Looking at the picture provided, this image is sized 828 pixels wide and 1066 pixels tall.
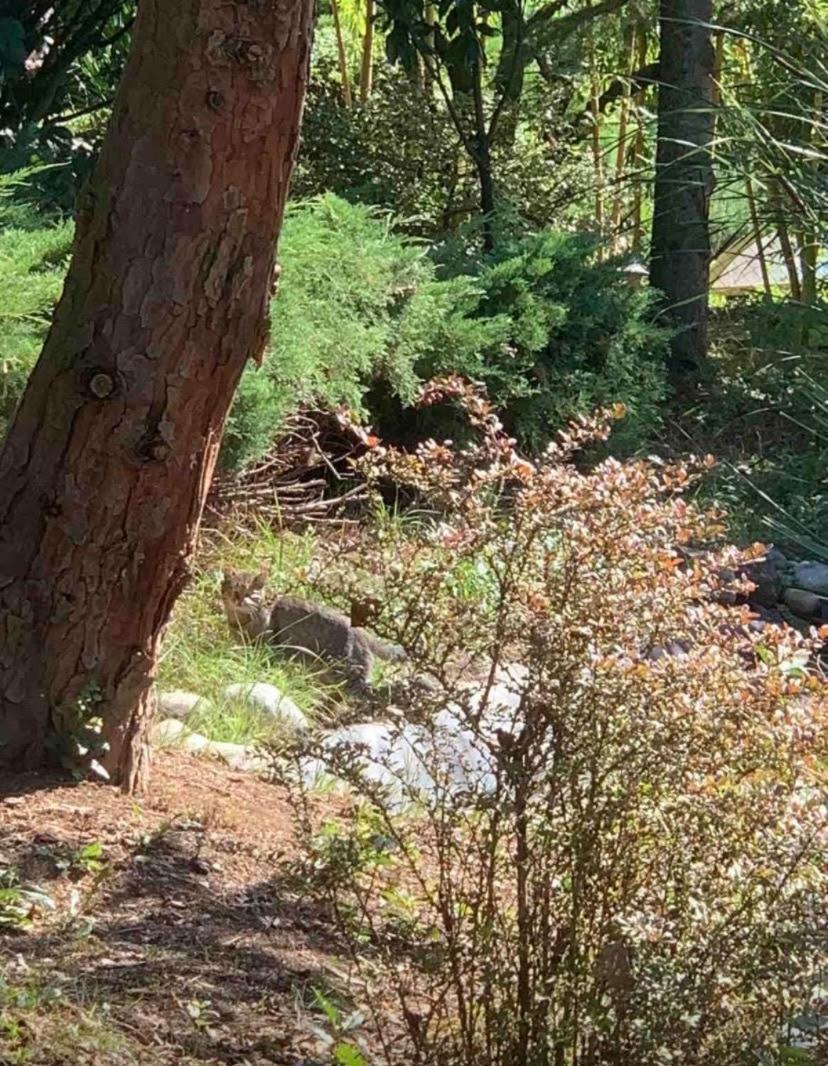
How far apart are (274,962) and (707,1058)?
Result: 3.60ft

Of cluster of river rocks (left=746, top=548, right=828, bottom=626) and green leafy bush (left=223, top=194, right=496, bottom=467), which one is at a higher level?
green leafy bush (left=223, top=194, right=496, bottom=467)

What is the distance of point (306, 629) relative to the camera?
17.5 feet

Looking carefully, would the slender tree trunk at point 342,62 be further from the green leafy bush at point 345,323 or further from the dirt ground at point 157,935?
the dirt ground at point 157,935

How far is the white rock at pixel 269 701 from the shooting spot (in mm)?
4758

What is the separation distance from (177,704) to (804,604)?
11.9 feet

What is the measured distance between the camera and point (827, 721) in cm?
228

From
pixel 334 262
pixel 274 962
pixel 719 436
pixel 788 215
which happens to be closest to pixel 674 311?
pixel 719 436

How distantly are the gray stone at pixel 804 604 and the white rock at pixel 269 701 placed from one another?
3.18m

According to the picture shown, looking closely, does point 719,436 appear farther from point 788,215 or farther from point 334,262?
point 788,215

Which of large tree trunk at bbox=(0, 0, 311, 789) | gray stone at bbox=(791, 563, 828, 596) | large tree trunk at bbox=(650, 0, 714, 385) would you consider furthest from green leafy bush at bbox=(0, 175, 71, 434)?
large tree trunk at bbox=(650, 0, 714, 385)

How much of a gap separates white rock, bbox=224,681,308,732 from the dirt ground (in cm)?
90

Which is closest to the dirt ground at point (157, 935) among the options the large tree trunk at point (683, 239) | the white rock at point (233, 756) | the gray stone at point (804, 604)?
the white rock at point (233, 756)

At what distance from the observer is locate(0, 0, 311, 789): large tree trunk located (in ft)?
10.0

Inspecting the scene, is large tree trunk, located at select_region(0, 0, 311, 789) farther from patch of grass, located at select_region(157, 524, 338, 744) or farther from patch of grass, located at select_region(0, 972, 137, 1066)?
patch of grass, located at select_region(157, 524, 338, 744)
